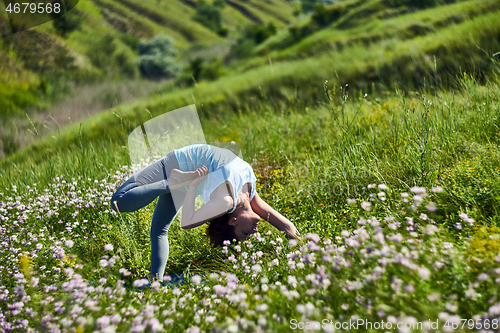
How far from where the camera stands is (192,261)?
2.67 meters

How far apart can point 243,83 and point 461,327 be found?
11735 millimetres

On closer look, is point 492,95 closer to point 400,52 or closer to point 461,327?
point 461,327

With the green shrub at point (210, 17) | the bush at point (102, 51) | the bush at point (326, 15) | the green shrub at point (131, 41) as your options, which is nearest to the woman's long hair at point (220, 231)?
the bush at point (326, 15)

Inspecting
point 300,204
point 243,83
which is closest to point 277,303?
point 300,204

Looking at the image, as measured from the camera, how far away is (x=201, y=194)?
89.1 inches

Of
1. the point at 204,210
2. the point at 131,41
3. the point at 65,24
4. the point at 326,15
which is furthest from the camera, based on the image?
the point at 131,41

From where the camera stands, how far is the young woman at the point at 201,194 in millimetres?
2143

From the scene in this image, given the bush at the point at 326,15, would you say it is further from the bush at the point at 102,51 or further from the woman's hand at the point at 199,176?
the woman's hand at the point at 199,176

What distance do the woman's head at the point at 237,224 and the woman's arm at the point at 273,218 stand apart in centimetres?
17

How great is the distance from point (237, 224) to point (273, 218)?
368 millimetres

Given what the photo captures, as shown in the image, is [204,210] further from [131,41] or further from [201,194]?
[131,41]

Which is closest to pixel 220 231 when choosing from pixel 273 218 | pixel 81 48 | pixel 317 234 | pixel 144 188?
pixel 273 218

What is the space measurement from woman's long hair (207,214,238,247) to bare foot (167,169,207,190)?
0.42 m

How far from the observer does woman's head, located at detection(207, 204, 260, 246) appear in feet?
7.57
